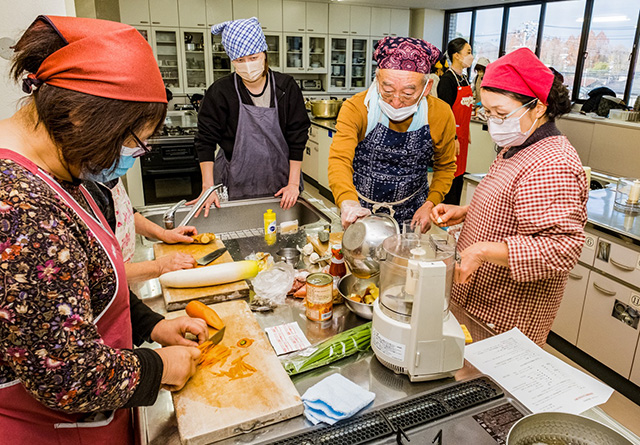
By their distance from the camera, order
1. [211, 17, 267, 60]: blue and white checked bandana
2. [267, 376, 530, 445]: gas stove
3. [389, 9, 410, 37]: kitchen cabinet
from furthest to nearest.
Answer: [389, 9, 410, 37]: kitchen cabinet, [211, 17, 267, 60]: blue and white checked bandana, [267, 376, 530, 445]: gas stove

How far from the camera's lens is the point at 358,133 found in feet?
6.36

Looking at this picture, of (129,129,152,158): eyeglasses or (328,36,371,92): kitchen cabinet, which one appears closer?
(129,129,152,158): eyeglasses

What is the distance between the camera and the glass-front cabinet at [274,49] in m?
7.60

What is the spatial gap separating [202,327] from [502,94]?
1086 millimetres

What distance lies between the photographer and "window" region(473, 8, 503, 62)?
7508 mm

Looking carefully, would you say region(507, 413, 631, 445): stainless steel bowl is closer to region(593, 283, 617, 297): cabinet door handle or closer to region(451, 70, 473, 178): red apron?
region(593, 283, 617, 297): cabinet door handle

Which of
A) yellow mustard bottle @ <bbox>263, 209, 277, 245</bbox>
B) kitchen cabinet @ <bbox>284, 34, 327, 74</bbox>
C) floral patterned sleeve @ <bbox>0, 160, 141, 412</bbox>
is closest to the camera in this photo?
floral patterned sleeve @ <bbox>0, 160, 141, 412</bbox>

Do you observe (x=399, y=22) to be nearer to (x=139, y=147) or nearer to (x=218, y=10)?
(x=218, y=10)

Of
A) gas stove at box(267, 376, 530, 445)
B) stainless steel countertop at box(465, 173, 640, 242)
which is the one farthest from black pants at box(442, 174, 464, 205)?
gas stove at box(267, 376, 530, 445)

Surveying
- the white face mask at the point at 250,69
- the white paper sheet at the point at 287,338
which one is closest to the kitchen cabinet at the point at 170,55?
the white face mask at the point at 250,69

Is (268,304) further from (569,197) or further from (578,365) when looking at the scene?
(578,365)

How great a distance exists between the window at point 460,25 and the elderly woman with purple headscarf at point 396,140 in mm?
7004

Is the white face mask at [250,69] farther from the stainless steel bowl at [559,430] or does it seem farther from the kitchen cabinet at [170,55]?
the kitchen cabinet at [170,55]

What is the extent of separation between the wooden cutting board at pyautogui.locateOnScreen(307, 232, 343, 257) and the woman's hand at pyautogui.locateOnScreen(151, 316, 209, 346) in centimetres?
69
